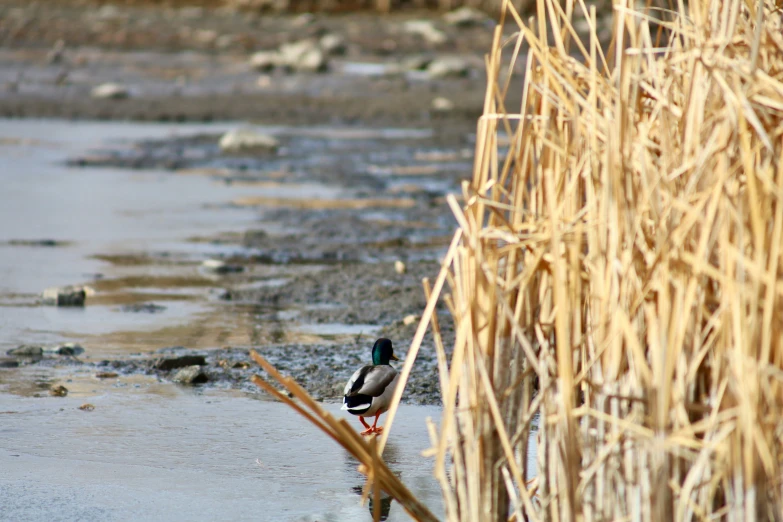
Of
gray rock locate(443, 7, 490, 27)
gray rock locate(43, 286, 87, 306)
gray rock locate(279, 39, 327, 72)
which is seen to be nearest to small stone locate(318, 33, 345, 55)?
gray rock locate(279, 39, 327, 72)

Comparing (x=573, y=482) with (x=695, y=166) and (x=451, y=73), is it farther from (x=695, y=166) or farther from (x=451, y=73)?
(x=451, y=73)

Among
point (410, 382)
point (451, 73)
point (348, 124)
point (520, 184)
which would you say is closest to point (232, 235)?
point (410, 382)

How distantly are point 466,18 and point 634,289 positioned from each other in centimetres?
3170

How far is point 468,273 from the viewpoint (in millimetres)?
3221

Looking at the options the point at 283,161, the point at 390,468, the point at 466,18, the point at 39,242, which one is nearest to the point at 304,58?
the point at 466,18

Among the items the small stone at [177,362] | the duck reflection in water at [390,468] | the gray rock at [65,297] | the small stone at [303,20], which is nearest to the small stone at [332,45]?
the small stone at [303,20]

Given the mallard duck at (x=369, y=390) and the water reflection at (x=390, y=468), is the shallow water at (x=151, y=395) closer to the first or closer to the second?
the water reflection at (x=390, y=468)

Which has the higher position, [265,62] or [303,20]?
[303,20]

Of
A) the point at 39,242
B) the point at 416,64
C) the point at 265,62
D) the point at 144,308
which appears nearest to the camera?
the point at 144,308

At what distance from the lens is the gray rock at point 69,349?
21.3 ft

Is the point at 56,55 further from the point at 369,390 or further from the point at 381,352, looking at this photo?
Result: the point at 369,390

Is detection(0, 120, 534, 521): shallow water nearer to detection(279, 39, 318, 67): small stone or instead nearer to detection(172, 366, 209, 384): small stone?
detection(172, 366, 209, 384): small stone

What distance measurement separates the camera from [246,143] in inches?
646

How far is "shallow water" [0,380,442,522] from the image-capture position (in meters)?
4.27
